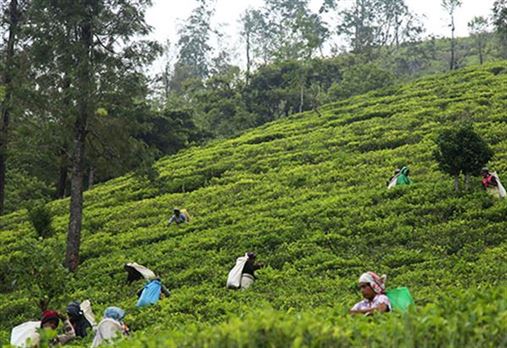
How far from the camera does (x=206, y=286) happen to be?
13344 millimetres

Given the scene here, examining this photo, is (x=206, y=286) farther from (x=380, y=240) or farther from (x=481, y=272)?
(x=481, y=272)

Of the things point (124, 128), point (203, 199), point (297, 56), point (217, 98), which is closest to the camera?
point (124, 128)

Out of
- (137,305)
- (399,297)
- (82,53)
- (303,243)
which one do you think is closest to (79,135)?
(82,53)

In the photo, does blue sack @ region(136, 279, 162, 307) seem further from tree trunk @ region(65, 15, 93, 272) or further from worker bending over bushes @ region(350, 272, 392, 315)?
worker bending over bushes @ region(350, 272, 392, 315)

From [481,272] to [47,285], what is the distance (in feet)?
26.8

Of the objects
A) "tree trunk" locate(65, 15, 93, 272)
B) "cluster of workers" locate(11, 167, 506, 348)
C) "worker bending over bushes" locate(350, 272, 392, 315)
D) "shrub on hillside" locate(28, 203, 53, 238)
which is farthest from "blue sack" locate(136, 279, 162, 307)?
"shrub on hillside" locate(28, 203, 53, 238)

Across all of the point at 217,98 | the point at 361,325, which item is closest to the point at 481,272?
the point at 361,325

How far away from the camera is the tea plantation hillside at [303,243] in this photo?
4.18m

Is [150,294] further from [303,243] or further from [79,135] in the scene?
[79,135]

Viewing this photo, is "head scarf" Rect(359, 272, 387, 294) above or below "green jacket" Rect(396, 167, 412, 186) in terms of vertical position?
below

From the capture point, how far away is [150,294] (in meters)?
12.7

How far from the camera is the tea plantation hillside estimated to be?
418 cm

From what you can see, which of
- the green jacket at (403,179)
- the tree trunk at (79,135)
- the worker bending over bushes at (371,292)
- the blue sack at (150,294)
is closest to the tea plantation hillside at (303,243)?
the blue sack at (150,294)

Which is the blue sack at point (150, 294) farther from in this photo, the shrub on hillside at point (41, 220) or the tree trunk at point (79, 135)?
the shrub on hillside at point (41, 220)
